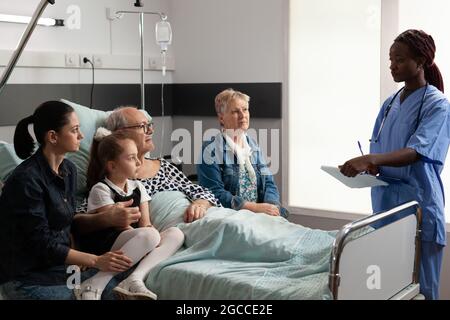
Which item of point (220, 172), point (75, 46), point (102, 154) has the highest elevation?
point (75, 46)

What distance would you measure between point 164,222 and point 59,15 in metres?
1.77

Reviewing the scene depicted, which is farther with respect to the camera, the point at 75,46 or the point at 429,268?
the point at 75,46

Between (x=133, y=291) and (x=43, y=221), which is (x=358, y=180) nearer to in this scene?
(x=133, y=291)

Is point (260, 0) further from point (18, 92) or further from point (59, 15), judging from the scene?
point (18, 92)

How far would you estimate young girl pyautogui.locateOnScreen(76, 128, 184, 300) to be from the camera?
7.71ft

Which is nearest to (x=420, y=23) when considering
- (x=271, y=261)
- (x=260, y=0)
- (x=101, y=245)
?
(x=260, y=0)

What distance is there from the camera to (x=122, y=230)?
2.53m

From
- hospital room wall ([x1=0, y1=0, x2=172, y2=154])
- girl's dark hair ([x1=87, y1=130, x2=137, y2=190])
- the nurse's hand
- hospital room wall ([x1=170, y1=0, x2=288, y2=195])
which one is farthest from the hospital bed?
hospital room wall ([x1=170, y1=0, x2=288, y2=195])

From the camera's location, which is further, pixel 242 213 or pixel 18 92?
pixel 18 92

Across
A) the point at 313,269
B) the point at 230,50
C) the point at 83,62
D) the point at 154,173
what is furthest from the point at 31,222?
the point at 230,50

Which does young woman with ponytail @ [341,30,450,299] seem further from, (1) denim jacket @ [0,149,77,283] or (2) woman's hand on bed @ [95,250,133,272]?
(1) denim jacket @ [0,149,77,283]

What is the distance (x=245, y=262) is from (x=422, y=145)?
0.92 m

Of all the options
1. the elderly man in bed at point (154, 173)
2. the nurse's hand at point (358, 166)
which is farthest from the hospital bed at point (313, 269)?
the elderly man in bed at point (154, 173)
